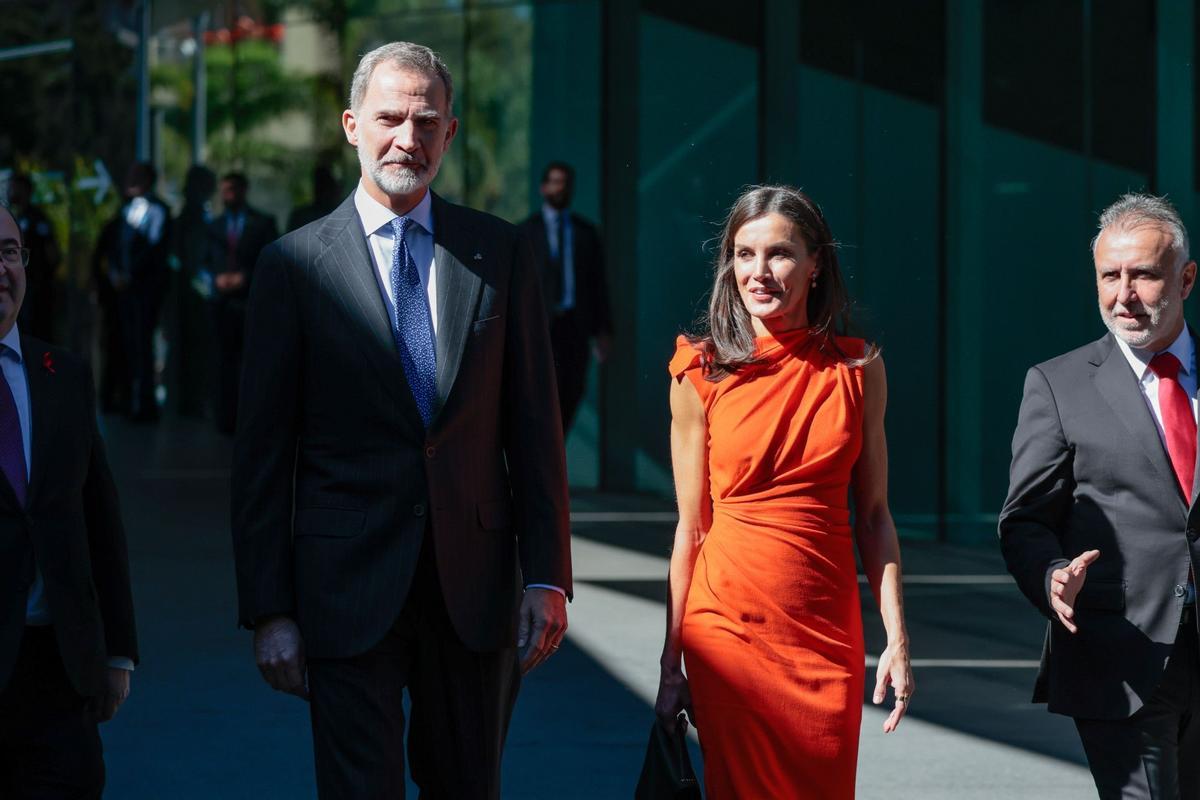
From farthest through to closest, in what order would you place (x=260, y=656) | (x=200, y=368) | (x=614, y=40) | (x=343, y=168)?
(x=200, y=368)
(x=343, y=168)
(x=614, y=40)
(x=260, y=656)

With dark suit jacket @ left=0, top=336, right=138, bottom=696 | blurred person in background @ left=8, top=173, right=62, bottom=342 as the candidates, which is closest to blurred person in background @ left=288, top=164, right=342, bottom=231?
blurred person in background @ left=8, top=173, right=62, bottom=342

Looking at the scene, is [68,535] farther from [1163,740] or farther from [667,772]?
[1163,740]

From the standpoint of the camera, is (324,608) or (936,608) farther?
(936,608)

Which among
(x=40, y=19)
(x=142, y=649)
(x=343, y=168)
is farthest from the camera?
(x=40, y=19)

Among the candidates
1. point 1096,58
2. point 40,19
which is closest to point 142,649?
point 1096,58

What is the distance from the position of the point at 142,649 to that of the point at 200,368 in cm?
1191

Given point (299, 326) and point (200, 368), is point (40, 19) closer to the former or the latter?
point (200, 368)

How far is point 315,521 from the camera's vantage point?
3691 millimetres

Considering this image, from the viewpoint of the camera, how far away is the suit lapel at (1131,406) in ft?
13.1

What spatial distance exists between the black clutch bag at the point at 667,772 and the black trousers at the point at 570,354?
28.5ft

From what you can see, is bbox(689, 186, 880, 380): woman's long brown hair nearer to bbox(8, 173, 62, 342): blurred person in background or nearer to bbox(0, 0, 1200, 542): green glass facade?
bbox(0, 0, 1200, 542): green glass facade

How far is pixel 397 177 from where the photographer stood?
3.71 m

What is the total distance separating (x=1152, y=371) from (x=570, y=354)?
8700 millimetres

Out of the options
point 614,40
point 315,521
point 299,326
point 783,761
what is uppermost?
point 614,40
